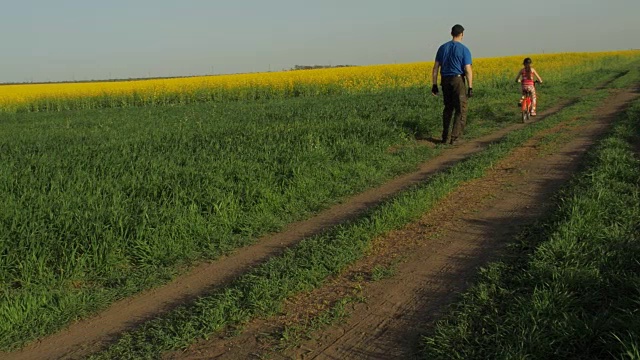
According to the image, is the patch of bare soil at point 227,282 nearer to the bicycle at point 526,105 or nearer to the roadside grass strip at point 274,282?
the roadside grass strip at point 274,282

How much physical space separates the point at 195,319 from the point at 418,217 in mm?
2686

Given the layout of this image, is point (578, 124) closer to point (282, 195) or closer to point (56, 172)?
point (282, 195)

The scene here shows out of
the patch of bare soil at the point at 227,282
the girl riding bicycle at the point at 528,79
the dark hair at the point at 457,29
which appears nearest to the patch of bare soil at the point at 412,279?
the patch of bare soil at the point at 227,282

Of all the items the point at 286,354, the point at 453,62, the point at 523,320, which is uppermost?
the point at 453,62

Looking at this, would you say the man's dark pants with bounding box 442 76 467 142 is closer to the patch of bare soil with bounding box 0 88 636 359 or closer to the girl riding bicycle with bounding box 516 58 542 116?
the girl riding bicycle with bounding box 516 58 542 116

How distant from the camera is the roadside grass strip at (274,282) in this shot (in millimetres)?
2953

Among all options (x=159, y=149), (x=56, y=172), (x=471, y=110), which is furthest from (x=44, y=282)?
(x=471, y=110)

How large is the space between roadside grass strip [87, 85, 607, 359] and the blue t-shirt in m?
4.39

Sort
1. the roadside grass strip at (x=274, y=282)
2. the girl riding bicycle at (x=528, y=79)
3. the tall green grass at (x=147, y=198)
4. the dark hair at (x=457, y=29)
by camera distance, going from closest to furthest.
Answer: the roadside grass strip at (x=274, y=282) < the tall green grass at (x=147, y=198) < the dark hair at (x=457, y=29) < the girl riding bicycle at (x=528, y=79)

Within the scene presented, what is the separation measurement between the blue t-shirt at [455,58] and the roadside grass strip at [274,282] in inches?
173

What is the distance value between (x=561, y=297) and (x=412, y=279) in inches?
Answer: 42.6

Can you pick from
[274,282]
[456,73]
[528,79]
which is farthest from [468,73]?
[274,282]

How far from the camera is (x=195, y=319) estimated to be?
10.3 feet

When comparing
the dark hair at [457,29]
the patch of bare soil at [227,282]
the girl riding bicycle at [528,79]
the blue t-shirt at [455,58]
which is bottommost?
the patch of bare soil at [227,282]
